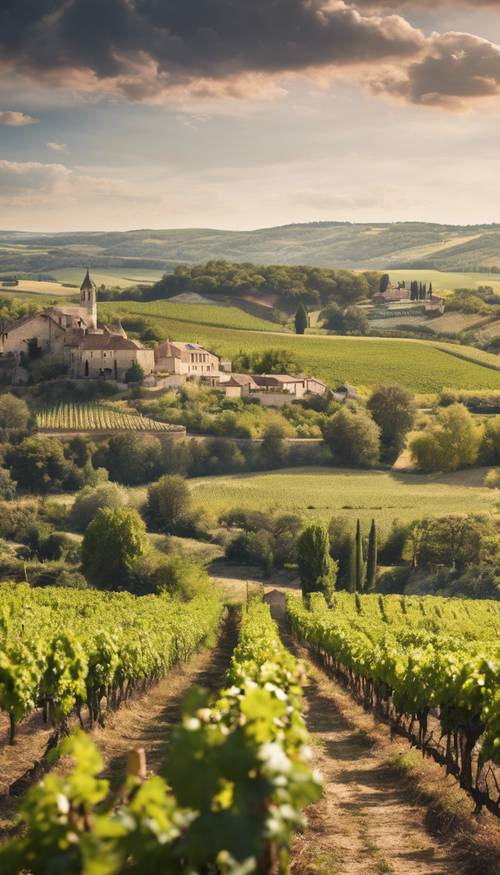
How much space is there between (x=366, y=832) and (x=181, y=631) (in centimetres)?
2149

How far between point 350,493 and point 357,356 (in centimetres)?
4774

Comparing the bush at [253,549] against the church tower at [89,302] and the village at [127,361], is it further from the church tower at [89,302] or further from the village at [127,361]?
the church tower at [89,302]

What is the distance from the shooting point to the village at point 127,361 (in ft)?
391

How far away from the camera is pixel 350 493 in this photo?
91062mm

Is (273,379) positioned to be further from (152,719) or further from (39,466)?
(152,719)

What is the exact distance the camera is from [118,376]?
119 m

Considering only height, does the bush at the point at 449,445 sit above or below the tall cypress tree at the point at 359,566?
above

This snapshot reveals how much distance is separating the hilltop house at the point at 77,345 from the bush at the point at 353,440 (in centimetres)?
2584

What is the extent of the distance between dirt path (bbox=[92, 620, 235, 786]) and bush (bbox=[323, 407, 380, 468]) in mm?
64449

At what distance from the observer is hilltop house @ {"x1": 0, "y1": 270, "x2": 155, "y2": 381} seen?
119 m

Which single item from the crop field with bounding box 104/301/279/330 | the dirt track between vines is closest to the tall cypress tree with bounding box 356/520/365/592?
the dirt track between vines

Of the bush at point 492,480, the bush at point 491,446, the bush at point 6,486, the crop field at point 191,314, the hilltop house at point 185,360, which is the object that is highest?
the crop field at point 191,314

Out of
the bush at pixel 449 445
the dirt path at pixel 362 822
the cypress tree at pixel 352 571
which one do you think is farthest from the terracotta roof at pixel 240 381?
the dirt path at pixel 362 822

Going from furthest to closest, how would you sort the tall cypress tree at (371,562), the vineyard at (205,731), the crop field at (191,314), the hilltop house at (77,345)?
the crop field at (191,314) < the hilltop house at (77,345) < the tall cypress tree at (371,562) < the vineyard at (205,731)
